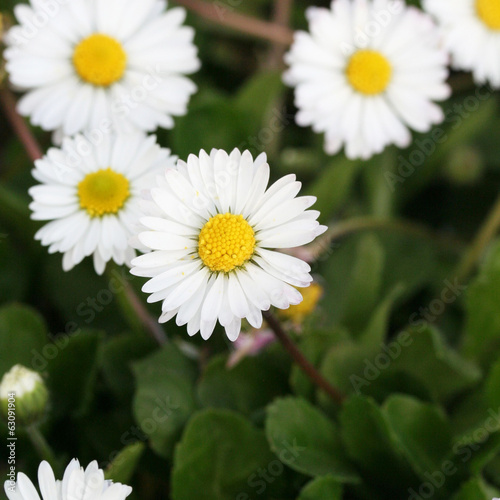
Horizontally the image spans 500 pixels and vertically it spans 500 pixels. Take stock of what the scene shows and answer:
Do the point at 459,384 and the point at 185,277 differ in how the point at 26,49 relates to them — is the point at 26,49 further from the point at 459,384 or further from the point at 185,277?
the point at 459,384

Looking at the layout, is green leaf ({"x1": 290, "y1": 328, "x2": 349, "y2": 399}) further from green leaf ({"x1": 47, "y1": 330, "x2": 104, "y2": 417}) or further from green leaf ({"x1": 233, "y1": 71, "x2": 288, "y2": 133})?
green leaf ({"x1": 233, "y1": 71, "x2": 288, "y2": 133})

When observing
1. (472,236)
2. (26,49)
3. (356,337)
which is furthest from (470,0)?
(26,49)

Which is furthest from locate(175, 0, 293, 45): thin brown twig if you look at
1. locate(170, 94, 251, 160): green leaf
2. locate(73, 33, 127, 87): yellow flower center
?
locate(73, 33, 127, 87): yellow flower center

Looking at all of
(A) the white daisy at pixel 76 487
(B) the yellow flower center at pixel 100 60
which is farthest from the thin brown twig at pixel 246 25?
(A) the white daisy at pixel 76 487

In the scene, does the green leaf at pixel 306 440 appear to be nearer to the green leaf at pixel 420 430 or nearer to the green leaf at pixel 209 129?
the green leaf at pixel 420 430

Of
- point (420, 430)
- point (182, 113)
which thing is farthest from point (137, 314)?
point (420, 430)

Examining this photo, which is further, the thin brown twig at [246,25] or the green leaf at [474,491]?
the thin brown twig at [246,25]

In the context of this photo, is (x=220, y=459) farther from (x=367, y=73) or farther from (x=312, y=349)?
(x=367, y=73)
